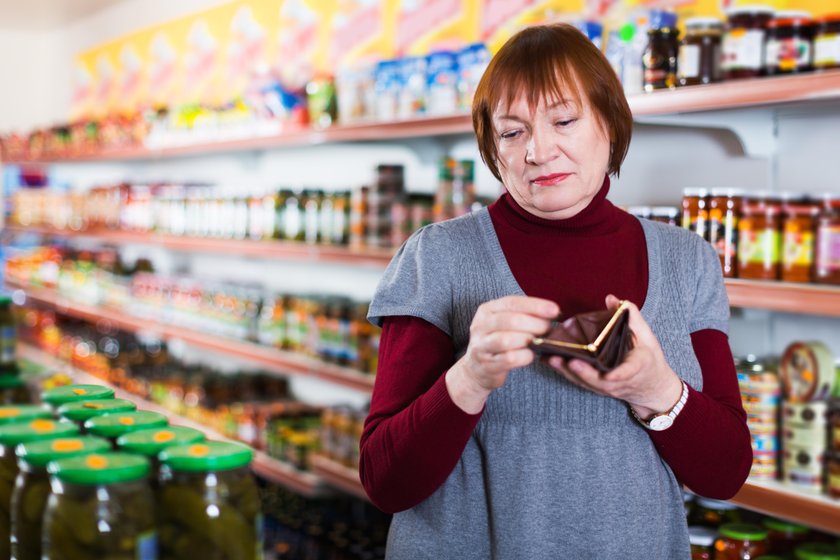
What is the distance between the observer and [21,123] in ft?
27.0

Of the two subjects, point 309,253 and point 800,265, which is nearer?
point 800,265

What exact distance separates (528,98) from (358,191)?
214cm

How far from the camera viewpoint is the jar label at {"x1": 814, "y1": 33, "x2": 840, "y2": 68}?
1.86 m

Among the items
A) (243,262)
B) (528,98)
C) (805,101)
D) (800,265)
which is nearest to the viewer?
(528,98)

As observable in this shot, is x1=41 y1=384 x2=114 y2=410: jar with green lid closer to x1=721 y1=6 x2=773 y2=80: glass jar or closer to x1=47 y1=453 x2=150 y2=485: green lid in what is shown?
x1=47 y1=453 x2=150 y2=485: green lid

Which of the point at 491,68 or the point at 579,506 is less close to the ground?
the point at 491,68

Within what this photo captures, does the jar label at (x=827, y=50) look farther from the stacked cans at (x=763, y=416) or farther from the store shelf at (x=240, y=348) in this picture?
the store shelf at (x=240, y=348)

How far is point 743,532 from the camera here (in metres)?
1.97

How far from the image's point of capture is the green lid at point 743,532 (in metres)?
1.95

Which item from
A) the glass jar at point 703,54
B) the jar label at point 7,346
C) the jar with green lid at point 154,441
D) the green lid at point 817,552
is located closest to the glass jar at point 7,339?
the jar label at point 7,346

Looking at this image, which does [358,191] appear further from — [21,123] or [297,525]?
[21,123]

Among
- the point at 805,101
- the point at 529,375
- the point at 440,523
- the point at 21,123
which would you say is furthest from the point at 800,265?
the point at 21,123

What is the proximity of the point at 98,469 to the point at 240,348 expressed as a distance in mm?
3202

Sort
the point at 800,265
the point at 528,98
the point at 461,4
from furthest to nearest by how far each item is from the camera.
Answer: the point at 461,4 < the point at 800,265 < the point at 528,98
